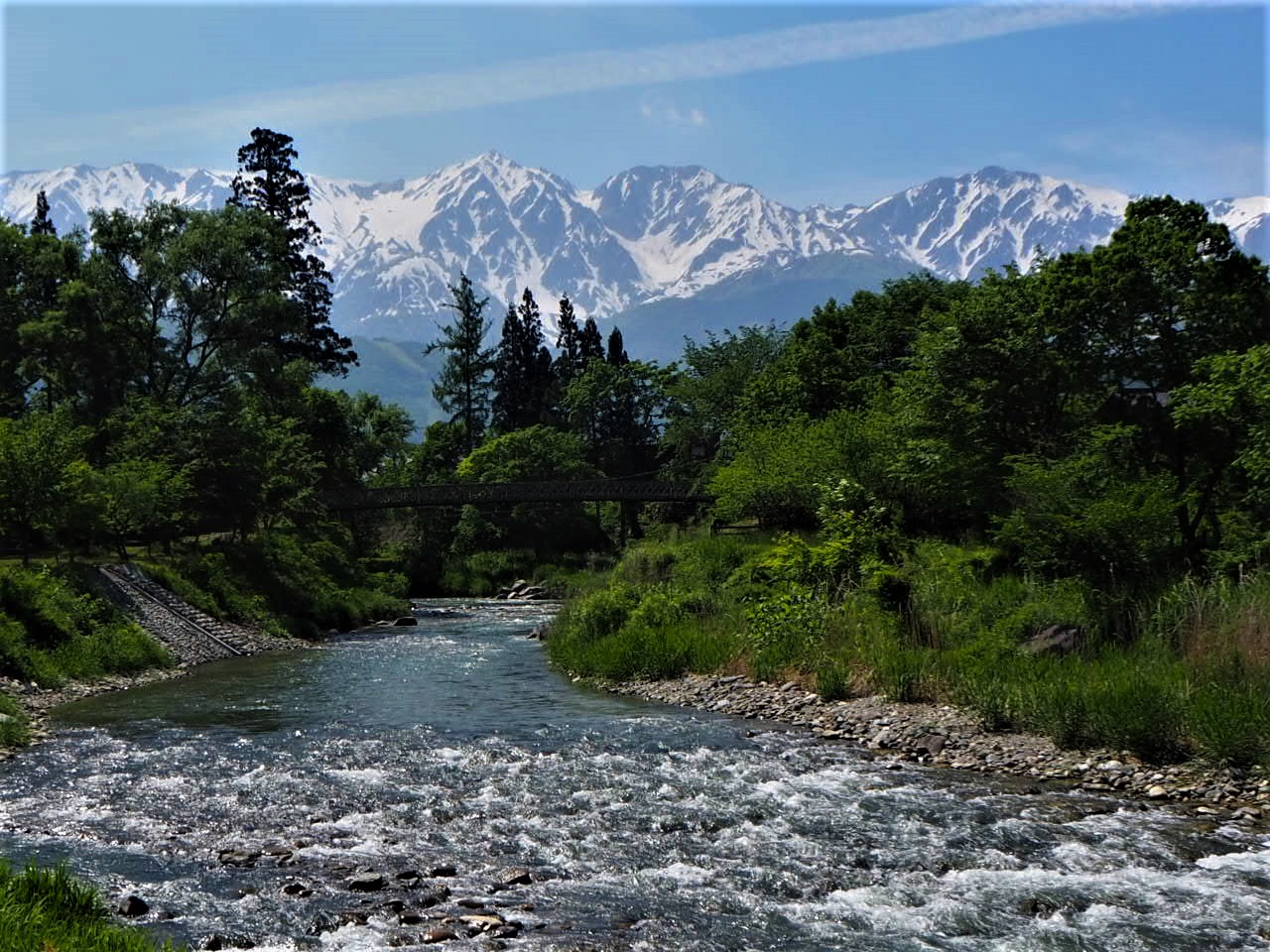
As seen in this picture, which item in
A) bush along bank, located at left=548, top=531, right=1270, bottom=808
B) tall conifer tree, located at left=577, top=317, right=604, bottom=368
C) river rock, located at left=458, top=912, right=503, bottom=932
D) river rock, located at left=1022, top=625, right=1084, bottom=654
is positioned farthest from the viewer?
tall conifer tree, located at left=577, top=317, right=604, bottom=368

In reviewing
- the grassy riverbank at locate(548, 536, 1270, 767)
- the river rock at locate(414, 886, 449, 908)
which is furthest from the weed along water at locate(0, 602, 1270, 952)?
the grassy riverbank at locate(548, 536, 1270, 767)

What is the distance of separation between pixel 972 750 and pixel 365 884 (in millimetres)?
10097

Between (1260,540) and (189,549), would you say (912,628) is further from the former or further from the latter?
(189,549)

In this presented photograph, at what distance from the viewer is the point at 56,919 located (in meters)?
9.83

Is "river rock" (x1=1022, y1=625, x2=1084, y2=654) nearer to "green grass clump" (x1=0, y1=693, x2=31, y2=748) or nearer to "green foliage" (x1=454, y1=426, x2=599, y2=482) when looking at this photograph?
"green grass clump" (x1=0, y1=693, x2=31, y2=748)

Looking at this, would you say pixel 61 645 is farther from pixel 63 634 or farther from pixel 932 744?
pixel 932 744

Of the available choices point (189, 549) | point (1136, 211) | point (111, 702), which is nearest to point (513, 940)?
point (111, 702)

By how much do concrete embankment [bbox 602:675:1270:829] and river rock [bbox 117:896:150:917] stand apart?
11279 millimetres

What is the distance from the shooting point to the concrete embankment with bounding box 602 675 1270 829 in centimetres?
1553

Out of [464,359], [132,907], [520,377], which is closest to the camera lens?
[132,907]

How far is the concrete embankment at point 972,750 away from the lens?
Answer: 1553 cm

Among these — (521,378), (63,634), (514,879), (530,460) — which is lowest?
(514,879)

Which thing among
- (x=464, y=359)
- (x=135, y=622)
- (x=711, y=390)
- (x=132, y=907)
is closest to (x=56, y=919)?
(x=132, y=907)

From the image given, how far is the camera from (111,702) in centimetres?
2555
